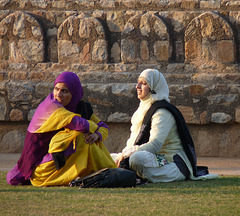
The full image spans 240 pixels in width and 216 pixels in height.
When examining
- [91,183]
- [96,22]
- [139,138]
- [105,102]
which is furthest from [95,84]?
[91,183]

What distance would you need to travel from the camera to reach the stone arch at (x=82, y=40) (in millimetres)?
7453

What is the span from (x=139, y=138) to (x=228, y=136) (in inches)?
85.7

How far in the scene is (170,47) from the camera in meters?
7.30

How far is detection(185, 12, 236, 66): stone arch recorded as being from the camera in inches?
282

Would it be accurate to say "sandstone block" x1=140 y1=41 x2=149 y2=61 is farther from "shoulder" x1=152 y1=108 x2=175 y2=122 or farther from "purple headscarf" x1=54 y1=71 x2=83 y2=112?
"purple headscarf" x1=54 y1=71 x2=83 y2=112

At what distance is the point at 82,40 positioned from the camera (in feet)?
24.7

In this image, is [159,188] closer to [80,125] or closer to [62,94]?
[80,125]

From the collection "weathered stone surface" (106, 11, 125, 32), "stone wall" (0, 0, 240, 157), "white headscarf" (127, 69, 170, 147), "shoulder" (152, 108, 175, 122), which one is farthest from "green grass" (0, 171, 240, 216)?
"weathered stone surface" (106, 11, 125, 32)

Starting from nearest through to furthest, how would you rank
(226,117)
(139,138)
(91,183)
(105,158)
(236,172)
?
(91,183)
(105,158)
(139,138)
(236,172)
(226,117)

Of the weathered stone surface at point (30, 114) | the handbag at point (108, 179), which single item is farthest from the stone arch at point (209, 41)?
the handbag at point (108, 179)

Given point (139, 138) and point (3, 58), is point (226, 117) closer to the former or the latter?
point (139, 138)

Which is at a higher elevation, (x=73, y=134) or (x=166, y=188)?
(x=73, y=134)

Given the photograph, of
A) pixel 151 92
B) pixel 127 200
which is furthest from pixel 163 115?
pixel 127 200

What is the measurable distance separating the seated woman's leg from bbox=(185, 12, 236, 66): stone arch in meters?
2.59
